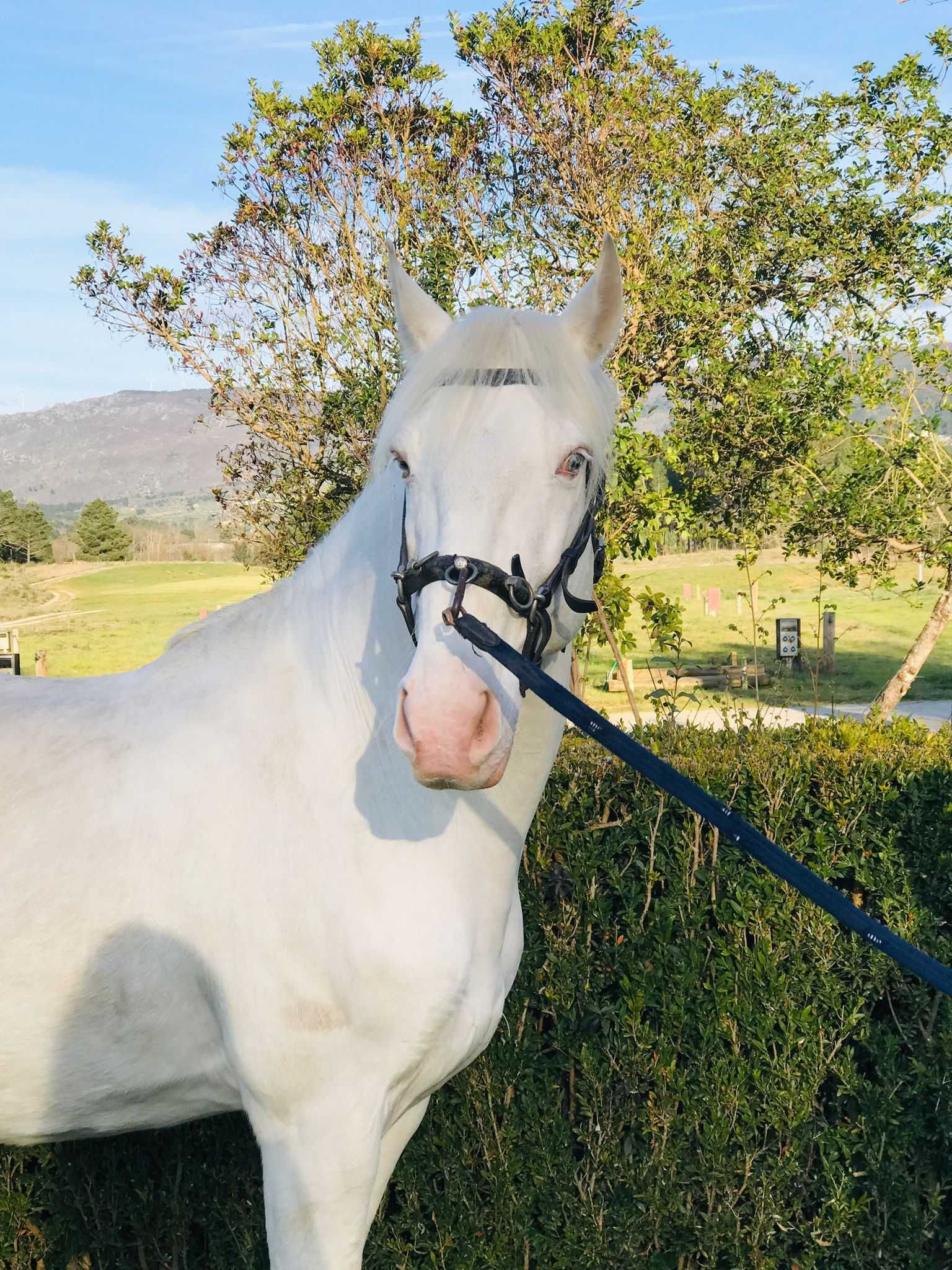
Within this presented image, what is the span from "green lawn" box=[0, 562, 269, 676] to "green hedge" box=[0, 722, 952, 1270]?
2080cm

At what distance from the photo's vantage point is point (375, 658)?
2.33 m

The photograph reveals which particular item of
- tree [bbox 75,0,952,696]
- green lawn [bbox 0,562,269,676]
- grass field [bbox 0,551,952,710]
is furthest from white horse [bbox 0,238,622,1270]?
green lawn [bbox 0,562,269,676]

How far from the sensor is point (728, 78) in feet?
36.8

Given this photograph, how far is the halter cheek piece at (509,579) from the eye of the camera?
188cm

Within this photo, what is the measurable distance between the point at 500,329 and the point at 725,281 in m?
9.31

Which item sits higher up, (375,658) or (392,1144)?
(375,658)

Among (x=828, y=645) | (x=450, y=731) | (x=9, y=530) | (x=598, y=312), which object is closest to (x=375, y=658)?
(x=450, y=731)

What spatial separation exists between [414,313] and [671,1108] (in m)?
2.63

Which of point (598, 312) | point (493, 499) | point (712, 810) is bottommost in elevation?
point (712, 810)

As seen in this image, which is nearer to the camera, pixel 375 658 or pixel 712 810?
pixel 712 810

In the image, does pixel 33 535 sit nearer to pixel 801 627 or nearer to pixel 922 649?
pixel 801 627

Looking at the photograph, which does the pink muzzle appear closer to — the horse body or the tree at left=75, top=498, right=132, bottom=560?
the horse body

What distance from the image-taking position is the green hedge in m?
3.38

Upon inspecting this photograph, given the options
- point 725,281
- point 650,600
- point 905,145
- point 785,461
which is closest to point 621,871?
point 650,600
